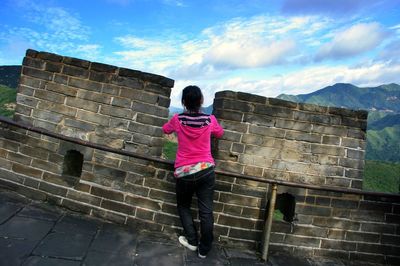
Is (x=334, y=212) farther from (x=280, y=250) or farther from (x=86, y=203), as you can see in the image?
(x=86, y=203)

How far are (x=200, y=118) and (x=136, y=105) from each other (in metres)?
0.88

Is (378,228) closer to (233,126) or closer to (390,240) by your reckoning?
(390,240)

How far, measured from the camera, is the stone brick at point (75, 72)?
4.32 metres

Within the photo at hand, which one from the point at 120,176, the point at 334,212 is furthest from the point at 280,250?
the point at 120,176

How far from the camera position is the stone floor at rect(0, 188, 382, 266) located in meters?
3.15

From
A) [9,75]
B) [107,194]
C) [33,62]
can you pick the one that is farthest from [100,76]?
[9,75]

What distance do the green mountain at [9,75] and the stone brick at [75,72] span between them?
174 ft

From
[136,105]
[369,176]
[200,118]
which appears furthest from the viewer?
[369,176]

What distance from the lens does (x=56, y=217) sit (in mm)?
4023

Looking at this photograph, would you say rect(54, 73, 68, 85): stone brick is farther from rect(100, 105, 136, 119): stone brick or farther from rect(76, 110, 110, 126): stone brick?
rect(100, 105, 136, 119): stone brick

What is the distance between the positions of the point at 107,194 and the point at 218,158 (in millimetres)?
1374

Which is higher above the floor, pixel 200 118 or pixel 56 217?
pixel 200 118

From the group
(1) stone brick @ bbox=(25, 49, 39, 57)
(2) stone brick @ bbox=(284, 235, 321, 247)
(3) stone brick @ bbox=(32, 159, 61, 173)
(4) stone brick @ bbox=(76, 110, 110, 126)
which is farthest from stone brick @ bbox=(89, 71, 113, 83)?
(2) stone brick @ bbox=(284, 235, 321, 247)

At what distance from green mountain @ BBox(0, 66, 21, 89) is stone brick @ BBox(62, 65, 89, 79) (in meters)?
53.1
